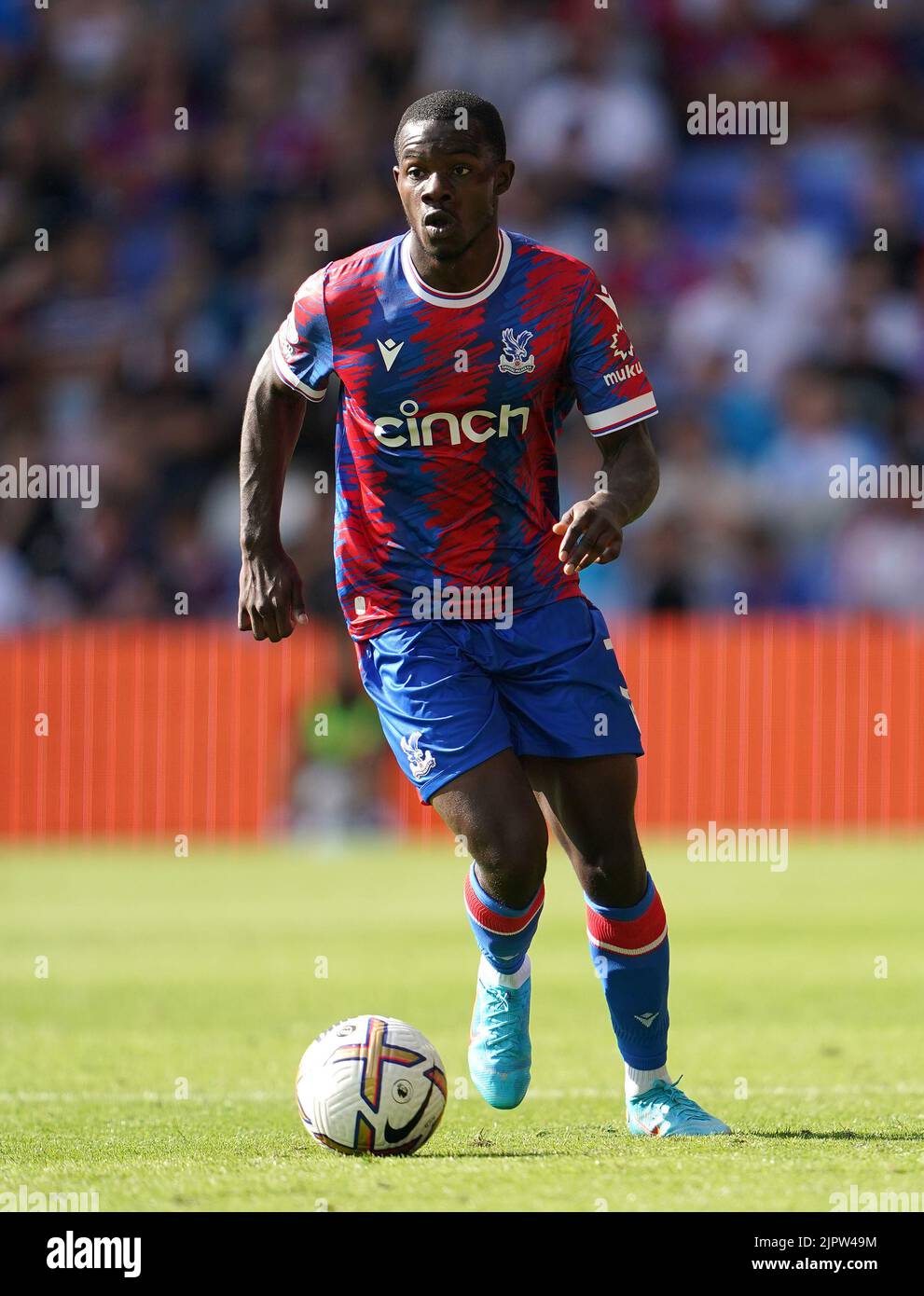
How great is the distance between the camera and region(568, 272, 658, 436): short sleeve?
5883 millimetres

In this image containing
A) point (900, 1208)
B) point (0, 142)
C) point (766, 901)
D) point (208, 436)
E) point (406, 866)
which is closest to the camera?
point (900, 1208)

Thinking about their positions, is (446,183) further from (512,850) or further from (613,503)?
(512,850)

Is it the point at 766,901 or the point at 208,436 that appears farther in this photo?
the point at 208,436

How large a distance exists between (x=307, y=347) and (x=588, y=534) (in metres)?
1.09

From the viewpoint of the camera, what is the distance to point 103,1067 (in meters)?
7.38

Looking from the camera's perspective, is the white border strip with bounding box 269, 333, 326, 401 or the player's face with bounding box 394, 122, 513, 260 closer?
the player's face with bounding box 394, 122, 513, 260

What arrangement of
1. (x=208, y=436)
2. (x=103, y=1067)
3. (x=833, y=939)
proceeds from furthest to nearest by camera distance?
(x=208, y=436)
(x=833, y=939)
(x=103, y=1067)

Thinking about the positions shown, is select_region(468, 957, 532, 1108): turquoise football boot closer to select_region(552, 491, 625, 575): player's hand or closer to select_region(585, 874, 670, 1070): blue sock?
select_region(585, 874, 670, 1070): blue sock

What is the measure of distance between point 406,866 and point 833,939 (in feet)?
15.6

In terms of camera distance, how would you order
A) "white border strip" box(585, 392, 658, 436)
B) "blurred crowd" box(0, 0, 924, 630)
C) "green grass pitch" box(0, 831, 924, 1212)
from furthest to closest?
"blurred crowd" box(0, 0, 924, 630) < "white border strip" box(585, 392, 658, 436) < "green grass pitch" box(0, 831, 924, 1212)

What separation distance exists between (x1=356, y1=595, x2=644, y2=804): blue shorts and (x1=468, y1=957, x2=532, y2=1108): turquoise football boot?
78 cm

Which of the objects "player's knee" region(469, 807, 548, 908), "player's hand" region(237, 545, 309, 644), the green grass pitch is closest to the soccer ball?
the green grass pitch

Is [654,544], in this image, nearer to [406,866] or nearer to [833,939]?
[406,866]

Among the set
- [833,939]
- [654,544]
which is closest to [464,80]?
[654,544]
